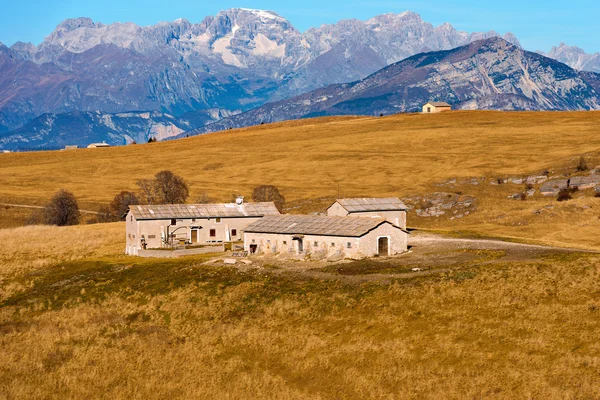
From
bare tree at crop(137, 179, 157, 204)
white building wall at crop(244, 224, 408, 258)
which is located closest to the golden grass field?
white building wall at crop(244, 224, 408, 258)

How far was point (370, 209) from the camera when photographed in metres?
91.6

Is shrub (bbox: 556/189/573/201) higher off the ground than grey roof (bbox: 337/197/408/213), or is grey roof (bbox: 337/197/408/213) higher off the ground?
shrub (bbox: 556/189/573/201)

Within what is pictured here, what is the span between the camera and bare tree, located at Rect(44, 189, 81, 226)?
421ft

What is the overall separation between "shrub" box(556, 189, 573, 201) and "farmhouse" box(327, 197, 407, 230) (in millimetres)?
35278

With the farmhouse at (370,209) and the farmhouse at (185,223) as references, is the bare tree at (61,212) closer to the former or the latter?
the farmhouse at (185,223)

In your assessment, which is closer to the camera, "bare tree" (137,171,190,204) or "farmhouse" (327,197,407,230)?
"farmhouse" (327,197,407,230)

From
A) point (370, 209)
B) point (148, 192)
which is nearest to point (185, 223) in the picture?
point (370, 209)

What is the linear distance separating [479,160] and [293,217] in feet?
275

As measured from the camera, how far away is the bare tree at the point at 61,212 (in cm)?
12838

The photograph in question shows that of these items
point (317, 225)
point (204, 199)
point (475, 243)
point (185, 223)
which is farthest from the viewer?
point (204, 199)

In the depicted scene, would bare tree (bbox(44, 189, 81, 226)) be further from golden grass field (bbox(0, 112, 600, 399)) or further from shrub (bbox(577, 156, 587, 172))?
shrub (bbox(577, 156, 587, 172))

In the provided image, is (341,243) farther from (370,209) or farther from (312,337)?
→ (312,337)

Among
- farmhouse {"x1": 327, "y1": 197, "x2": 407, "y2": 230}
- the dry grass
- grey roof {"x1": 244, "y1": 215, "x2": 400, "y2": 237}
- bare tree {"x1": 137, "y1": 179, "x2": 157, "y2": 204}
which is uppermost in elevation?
bare tree {"x1": 137, "y1": 179, "x2": 157, "y2": 204}

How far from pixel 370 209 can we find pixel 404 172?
63.7 metres
